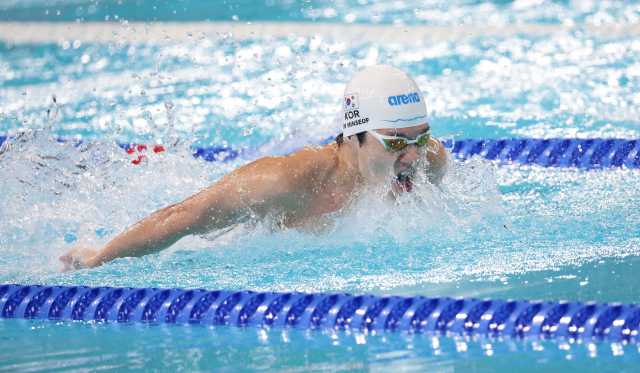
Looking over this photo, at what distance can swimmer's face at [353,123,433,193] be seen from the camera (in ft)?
9.61

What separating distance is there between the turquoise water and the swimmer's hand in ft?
0.23

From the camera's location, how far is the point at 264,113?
6.09 m

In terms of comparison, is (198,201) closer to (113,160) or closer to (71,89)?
(113,160)

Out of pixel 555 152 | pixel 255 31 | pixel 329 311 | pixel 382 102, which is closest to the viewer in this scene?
pixel 329 311

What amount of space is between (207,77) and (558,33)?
3.50m

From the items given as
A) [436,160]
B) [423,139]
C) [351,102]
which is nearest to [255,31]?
[436,160]

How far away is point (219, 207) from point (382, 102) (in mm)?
755

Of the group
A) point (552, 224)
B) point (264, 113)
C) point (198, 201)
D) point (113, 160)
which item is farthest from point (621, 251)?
point (264, 113)

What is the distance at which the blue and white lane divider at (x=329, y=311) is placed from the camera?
82.7 inches

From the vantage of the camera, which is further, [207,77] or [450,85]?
A: [207,77]

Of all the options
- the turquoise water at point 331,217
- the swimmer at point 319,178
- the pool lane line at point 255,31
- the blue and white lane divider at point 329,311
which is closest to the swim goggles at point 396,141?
the swimmer at point 319,178

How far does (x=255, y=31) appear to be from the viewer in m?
8.33

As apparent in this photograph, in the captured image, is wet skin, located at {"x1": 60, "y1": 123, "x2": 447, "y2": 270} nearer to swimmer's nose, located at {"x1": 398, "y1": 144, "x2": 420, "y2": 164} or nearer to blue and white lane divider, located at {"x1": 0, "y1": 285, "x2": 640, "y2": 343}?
swimmer's nose, located at {"x1": 398, "y1": 144, "x2": 420, "y2": 164}

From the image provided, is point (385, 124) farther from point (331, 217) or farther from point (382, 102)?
point (331, 217)
